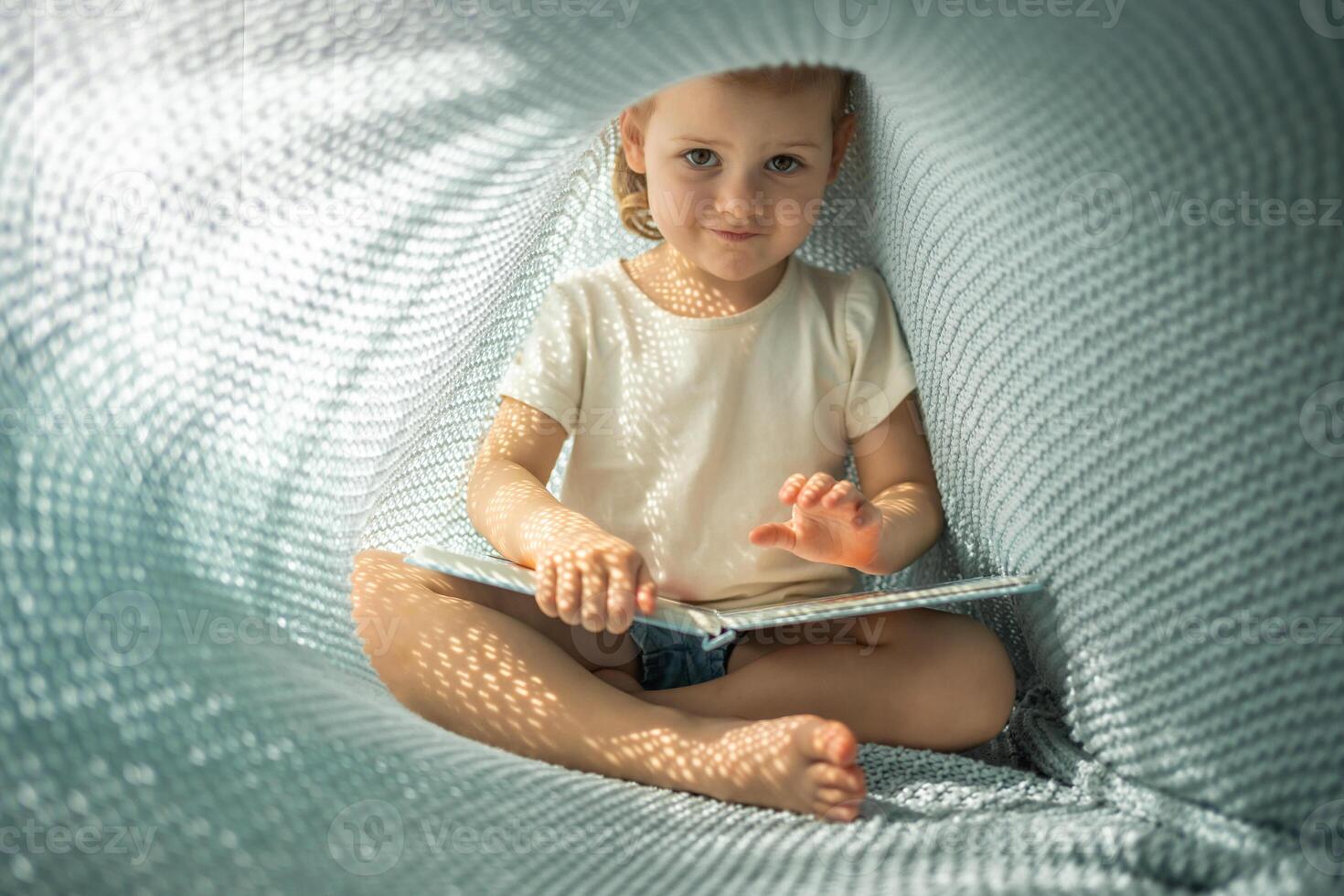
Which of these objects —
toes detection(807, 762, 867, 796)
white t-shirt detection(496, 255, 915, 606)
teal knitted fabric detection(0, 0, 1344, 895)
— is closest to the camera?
teal knitted fabric detection(0, 0, 1344, 895)

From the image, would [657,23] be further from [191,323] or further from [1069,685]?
[1069,685]

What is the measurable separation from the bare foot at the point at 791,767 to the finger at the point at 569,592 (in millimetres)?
110

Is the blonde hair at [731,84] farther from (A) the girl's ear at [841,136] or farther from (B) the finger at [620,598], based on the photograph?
(B) the finger at [620,598]

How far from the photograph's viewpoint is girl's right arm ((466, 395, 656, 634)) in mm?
669

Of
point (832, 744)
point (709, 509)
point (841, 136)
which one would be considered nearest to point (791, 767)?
point (832, 744)

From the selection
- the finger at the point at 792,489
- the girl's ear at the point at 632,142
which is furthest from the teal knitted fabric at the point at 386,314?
the girl's ear at the point at 632,142

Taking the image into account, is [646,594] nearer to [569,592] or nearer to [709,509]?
[569,592]

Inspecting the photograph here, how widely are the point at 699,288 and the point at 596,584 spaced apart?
327mm

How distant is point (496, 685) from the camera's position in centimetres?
72

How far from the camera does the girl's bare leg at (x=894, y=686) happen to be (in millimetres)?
761

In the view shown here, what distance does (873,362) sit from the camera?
2.94ft

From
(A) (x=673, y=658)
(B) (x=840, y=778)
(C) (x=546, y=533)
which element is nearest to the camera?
(B) (x=840, y=778)

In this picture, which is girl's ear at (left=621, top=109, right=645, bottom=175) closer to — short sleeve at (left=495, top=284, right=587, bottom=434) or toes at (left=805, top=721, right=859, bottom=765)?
short sleeve at (left=495, top=284, right=587, bottom=434)

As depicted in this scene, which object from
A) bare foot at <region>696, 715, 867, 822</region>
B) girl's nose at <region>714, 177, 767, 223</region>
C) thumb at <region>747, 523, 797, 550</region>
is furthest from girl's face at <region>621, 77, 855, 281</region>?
bare foot at <region>696, 715, 867, 822</region>
